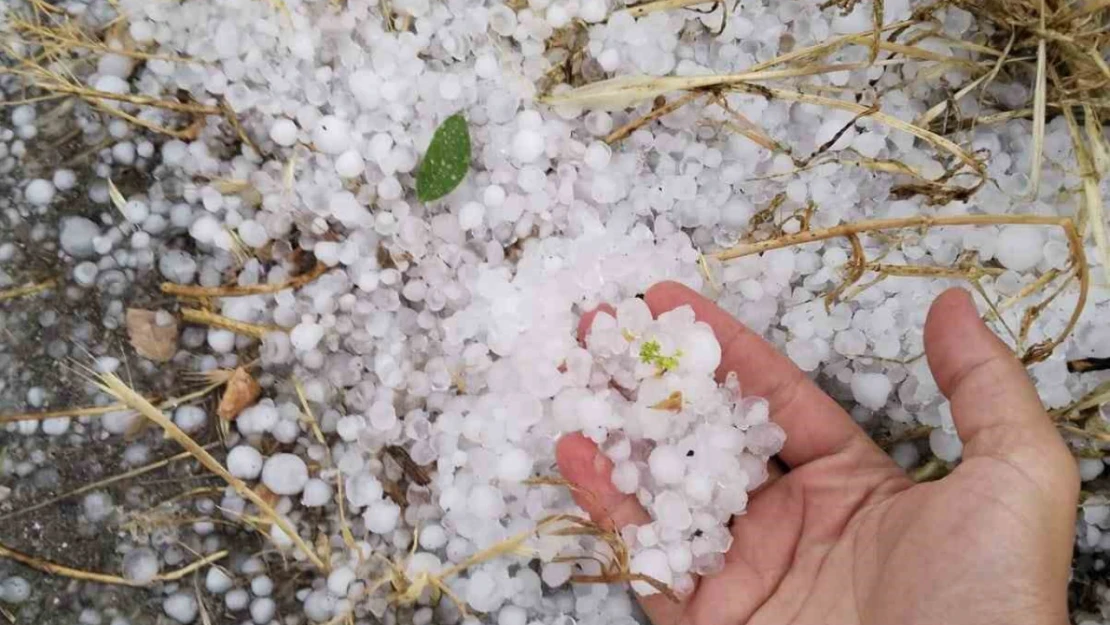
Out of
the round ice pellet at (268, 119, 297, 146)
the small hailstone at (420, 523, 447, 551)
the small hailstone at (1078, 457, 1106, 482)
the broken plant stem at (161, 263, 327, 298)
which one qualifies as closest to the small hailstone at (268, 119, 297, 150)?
the round ice pellet at (268, 119, 297, 146)

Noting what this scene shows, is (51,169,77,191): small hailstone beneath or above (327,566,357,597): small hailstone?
above

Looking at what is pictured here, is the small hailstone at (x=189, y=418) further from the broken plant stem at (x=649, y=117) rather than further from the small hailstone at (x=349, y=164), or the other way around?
the broken plant stem at (x=649, y=117)

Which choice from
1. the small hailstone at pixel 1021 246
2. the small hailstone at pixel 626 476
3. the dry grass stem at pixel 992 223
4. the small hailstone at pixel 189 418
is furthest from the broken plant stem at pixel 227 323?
the small hailstone at pixel 1021 246

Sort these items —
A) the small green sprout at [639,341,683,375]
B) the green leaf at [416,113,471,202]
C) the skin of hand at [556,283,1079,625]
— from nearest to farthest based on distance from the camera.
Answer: the skin of hand at [556,283,1079,625], the small green sprout at [639,341,683,375], the green leaf at [416,113,471,202]

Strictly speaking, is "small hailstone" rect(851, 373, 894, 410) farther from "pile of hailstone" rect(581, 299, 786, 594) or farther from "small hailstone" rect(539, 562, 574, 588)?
"small hailstone" rect(539, 562, 574, 588)

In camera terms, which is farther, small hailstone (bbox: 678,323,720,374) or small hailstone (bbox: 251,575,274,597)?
small hailstone (bbox: 251,575,274,597)

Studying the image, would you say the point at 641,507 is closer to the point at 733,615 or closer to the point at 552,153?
the point at 733,615

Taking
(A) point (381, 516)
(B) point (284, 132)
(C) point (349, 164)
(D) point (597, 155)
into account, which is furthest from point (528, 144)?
(A) point (381, 516)
